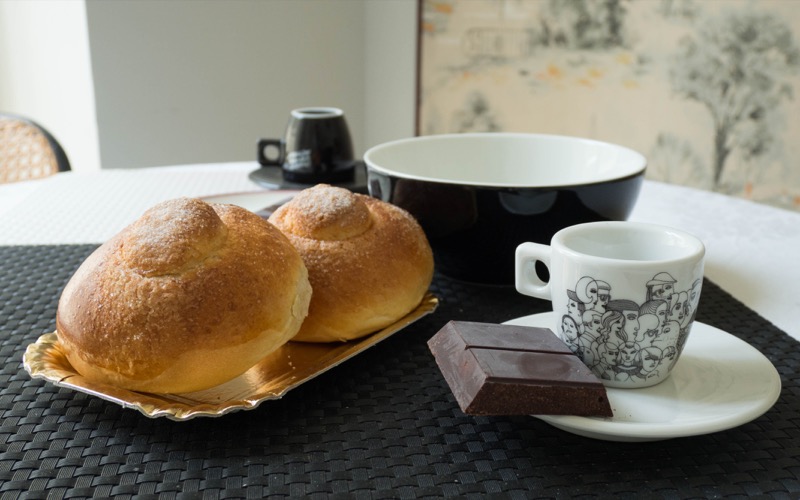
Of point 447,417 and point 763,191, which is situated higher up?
point 447,417

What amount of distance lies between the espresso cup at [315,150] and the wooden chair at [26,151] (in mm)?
613

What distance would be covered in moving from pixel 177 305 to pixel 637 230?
33 cm

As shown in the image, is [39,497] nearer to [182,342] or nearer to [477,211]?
[182,342]

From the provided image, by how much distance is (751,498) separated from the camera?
414 mm

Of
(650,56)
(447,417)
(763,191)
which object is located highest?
(650,56)

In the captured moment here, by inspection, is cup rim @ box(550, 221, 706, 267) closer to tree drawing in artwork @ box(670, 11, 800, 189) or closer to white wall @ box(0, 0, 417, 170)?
tree drawing in artwork @ box(670, 11, 800, 189)

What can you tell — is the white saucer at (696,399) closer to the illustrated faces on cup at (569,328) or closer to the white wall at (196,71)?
the illustrated faces on cup at (569,328)

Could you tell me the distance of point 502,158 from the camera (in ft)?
3.10

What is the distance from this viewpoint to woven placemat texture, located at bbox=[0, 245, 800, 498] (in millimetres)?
422

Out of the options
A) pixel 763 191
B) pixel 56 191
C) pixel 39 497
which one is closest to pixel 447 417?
pixel 39 497

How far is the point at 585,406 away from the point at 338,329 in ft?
0.70

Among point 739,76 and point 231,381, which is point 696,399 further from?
point 739,76

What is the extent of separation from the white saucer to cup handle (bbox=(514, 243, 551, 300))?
0.10m

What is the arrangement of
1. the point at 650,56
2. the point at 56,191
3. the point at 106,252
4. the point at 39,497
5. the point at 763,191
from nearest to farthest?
the point at 39,497
the point at 106,252
the point at 56,191
the point at 763,191
the point at 650,56
